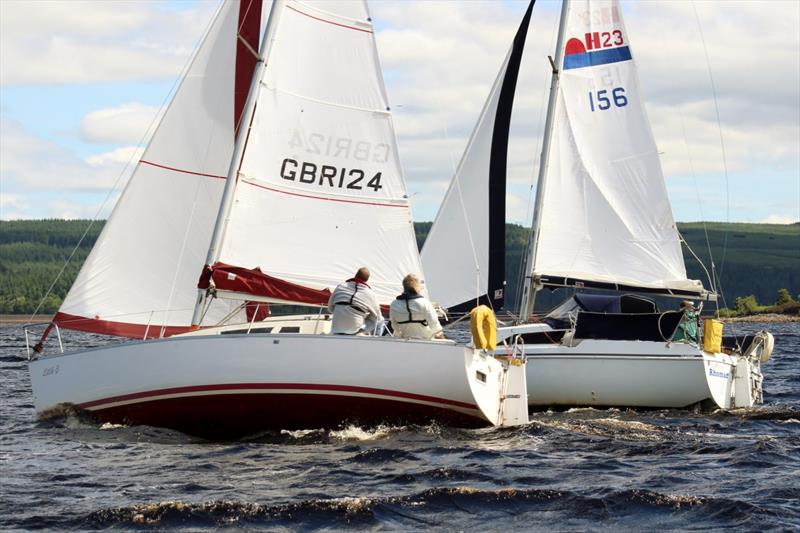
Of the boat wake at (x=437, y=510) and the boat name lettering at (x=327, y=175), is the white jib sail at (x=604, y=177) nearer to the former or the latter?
the boat name lettering at (x=327, y=175)

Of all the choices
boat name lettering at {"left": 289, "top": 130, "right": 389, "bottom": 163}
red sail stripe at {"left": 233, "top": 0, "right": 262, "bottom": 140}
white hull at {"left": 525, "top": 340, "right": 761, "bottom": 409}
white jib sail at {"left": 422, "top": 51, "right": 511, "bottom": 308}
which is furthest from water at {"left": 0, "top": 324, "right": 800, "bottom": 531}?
white jib sail at {"left": 422, "top": 51, "right": 511, "bottom": 308}

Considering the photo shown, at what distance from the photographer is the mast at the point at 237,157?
18.5 m

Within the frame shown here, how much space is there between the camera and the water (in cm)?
1202

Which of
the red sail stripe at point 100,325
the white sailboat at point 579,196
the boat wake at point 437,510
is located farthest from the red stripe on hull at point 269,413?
the white sailboat at point 579,196

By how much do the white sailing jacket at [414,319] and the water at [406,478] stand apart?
1263mm

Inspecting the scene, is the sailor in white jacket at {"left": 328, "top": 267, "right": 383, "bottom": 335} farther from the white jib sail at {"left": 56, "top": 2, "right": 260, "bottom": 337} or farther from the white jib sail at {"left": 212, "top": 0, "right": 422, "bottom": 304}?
the white jib sail at {"left": 56, "top": 2, "right": 260, "bottom": 337}

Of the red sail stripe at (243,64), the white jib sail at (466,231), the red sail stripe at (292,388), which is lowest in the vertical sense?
the red sail stripe at (292,388)

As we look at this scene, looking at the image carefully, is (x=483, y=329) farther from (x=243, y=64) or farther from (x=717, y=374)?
(x=717, y=374)

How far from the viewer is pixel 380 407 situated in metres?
16.3

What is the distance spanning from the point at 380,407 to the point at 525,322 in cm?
918

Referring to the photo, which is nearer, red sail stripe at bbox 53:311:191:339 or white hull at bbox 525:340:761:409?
red sail stripe at bbox 53:311:191:339

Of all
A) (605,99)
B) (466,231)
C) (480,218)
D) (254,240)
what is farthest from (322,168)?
(605,99)

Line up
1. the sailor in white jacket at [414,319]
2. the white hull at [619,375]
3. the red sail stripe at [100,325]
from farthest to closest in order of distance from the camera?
1. the white hull at [619,375]
2. the red sail stripe at [100,325]
3. the sailor in white jacket at [414,319]

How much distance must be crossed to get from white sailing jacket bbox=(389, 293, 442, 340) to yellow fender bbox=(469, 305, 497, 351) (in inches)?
20.5
